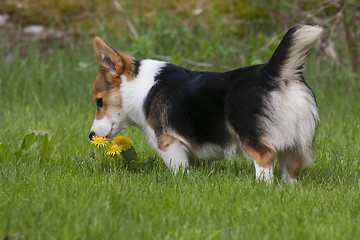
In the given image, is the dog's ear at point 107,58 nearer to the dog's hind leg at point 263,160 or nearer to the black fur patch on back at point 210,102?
the black fur patch on back at point 210,102

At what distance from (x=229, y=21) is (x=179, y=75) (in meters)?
4.50

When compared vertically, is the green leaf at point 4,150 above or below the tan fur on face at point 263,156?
below

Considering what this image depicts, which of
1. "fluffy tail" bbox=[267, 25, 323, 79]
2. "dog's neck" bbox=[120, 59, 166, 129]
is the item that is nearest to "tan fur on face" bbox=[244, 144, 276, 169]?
"fluffy tail" bbox=[267, 25, 323, 79]

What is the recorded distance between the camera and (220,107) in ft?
11.7

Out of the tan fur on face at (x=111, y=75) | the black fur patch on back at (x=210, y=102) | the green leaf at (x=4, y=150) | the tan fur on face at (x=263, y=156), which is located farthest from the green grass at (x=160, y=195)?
the tan fur on face at (x=111, y=75)

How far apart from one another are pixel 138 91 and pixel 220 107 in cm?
72

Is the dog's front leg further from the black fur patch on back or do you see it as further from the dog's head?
the dog's head

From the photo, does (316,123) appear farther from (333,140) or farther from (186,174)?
(333,140)

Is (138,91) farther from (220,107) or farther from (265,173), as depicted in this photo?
(265,173)

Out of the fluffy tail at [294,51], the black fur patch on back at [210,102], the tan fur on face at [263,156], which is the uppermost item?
the fluffy tail at [294,51]

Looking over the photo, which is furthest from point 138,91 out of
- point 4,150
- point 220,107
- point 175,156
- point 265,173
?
point 265,173

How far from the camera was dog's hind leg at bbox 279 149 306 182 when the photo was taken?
140 inches

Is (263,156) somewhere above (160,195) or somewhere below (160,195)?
above

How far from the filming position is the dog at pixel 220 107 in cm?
333
